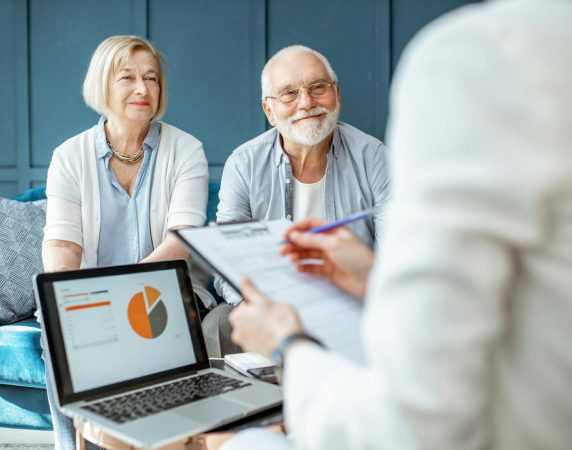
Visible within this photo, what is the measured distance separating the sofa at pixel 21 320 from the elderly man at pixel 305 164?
18.0 inches

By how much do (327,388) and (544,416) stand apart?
0.67 ft

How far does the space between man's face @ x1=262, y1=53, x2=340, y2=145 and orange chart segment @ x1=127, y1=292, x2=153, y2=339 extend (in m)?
1.18

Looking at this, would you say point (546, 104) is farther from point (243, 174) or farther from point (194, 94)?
point (194, 94)

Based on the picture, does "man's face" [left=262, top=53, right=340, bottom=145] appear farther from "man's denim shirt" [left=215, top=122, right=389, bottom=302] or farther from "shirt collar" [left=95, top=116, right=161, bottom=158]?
"shirt collar" [left=95, top=116, right=161, bottom=158]

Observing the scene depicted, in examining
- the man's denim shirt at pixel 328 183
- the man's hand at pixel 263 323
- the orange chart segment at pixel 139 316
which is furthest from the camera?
the man's denim shirt at pixel 328 183

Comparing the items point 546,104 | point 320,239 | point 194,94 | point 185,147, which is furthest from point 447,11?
point 546,104

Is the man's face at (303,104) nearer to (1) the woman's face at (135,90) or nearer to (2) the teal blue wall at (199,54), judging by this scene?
(1) the woman's face at (135,90)

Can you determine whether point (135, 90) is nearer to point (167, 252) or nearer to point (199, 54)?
point (167, 252)

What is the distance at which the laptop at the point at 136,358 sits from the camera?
1.01m

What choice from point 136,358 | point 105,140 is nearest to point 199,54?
point 105,140

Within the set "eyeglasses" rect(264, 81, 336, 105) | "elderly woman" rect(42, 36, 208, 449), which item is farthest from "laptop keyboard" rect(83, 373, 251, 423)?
"eyeglasses" rect(264, 81, 336, 105)

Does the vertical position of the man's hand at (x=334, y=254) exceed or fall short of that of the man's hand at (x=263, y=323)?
it exceeds it

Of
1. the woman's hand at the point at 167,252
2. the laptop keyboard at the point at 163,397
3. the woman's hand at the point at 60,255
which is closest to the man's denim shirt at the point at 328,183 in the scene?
the woman's hand at the point at 167,252

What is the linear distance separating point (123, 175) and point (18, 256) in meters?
0.61
